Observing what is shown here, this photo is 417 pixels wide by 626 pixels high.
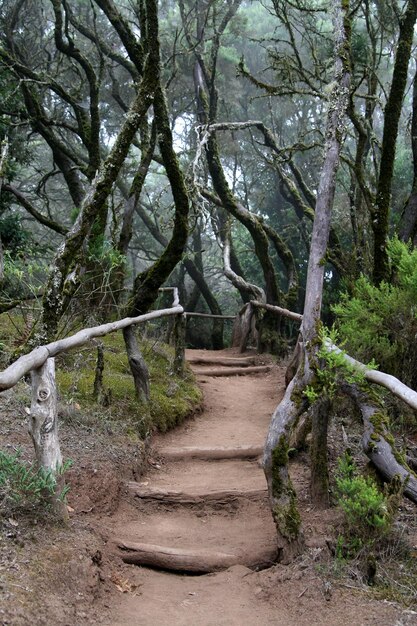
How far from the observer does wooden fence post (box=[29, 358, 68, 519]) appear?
137 inches

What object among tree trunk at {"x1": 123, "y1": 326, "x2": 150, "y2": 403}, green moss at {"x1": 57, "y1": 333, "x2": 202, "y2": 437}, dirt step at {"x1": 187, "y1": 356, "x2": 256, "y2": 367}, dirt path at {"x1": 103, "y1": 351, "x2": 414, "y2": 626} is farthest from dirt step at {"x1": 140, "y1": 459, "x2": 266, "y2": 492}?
dirt step at {"x1": 187, "y1": 356, "x2": 256, "y2": 367}

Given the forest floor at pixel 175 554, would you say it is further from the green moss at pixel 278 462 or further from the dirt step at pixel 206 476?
the green moss at pixel 278 462

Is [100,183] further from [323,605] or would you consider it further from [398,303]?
[323,605]

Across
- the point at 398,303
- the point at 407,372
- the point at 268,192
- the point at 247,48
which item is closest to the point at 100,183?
the point at 398,303

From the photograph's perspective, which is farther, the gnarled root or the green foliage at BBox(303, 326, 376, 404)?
the green foliage at BBox(303, 326, 376, 404)

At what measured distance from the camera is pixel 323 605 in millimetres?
3162

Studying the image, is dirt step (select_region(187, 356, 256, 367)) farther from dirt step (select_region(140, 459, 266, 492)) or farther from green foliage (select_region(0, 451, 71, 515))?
green foliage (select_region(0, 451, 71, 515))

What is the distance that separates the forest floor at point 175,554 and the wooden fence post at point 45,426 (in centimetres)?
32

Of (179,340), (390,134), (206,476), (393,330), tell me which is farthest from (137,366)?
(390,134)

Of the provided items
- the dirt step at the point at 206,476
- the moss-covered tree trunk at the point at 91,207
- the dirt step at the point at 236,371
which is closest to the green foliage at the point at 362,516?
the dirt step at the point at 206,476

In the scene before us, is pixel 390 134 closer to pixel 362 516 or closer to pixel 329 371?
pixel 329 371

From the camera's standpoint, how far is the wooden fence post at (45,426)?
3.49 metres

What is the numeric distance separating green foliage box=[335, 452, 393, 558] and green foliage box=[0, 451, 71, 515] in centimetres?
177

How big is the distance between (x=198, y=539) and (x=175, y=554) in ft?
1.67
